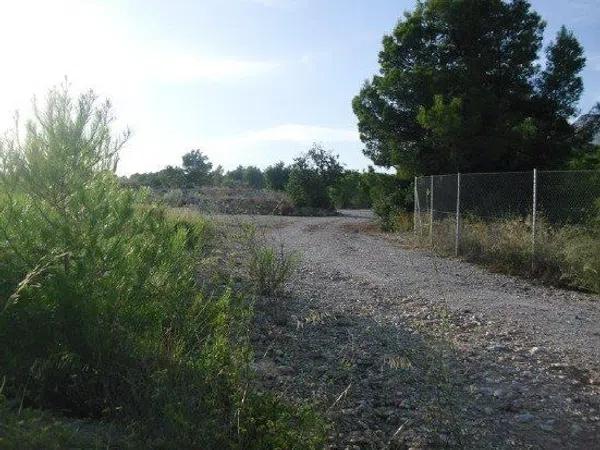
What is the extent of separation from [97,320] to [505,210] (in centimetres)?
1151

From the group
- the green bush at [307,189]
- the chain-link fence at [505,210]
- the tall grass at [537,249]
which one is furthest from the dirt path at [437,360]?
the green bush at [307,189]

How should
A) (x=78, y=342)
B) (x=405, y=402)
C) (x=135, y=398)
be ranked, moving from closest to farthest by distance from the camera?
1. (x=135, y=398)
2. (x=78, y=342)
3. (x=405, y=402)

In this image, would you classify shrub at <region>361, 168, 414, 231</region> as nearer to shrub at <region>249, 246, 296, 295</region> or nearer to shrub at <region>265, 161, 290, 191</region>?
shrub at <region>249, 246, 296, 295</region>

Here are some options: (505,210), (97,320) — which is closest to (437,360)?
(97,320)

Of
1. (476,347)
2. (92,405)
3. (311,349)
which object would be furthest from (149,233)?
(476,347)

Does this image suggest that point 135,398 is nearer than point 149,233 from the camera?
Yes

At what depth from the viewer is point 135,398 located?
3.76 metres

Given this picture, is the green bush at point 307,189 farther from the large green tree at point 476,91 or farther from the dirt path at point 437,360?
the dirt path at point 437,360

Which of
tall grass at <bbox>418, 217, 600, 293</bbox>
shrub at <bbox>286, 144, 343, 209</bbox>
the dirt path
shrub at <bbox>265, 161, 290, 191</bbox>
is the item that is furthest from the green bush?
the dirt path

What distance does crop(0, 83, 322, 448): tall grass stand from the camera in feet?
12.0

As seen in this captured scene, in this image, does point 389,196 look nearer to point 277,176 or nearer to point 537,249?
point 537,249

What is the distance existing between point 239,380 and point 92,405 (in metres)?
0.88

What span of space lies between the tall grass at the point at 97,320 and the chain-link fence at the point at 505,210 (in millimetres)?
8470

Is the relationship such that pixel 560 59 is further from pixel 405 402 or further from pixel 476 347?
pixel 405 402
